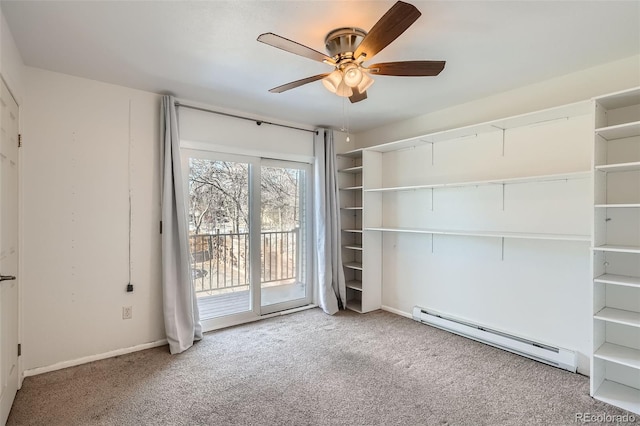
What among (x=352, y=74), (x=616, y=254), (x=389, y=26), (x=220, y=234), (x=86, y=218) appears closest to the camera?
(x=389, y=26)

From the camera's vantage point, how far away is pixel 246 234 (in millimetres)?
3789

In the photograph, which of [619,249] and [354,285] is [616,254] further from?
[354,285]

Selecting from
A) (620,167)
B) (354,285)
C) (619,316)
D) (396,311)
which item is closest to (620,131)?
(620,167)

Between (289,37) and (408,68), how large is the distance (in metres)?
0.79

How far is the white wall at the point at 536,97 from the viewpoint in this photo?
240 cm

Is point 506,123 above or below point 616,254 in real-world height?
above

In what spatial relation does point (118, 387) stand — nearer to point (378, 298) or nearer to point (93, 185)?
point (93, 185)

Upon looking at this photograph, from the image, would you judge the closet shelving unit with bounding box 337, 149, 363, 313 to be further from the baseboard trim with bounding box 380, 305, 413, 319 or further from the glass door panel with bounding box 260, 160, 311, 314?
the glass door panel with bounding box 260, 160, 311, 314

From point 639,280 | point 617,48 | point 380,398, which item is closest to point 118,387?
point 380,398

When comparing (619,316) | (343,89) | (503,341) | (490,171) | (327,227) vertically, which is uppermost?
(343,89)

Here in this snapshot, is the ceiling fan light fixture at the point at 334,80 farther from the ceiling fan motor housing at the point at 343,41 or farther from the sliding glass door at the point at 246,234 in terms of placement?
the sliding glass door at the point at 246,234

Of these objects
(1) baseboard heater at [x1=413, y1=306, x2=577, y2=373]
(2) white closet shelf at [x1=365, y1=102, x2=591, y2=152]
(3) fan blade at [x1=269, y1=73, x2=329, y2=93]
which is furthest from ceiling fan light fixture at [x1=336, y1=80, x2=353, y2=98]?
(1) baseboard heater at [x1=413, y1=306, x2=577, y2=373]

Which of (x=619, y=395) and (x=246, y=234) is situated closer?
(x=619, y=395)

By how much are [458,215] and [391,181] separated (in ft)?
3.28
